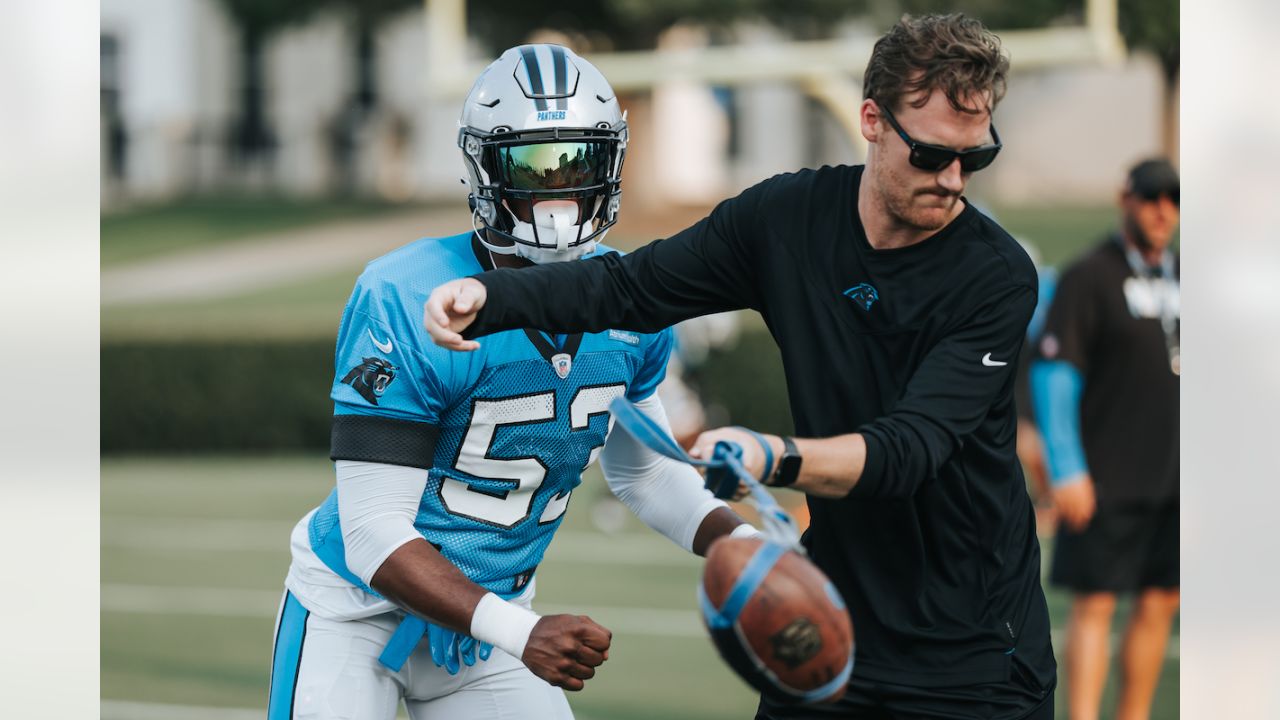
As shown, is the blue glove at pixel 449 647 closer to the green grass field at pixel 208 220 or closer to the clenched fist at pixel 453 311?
the clenched fist at pixel 453 311

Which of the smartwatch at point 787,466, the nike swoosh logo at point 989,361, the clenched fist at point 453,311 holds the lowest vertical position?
the smartwatch at point 787,466

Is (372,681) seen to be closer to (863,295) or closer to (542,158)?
(542,158)

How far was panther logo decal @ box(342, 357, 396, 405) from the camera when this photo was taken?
2908mm

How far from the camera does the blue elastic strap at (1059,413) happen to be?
561cm

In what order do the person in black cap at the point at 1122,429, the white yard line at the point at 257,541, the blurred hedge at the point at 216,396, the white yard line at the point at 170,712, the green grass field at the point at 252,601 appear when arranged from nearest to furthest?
the person in black cap at the point at 1122,429 < the white yard line at the point at 170,712 < the green grass field at the point at 252,601 < the white yard line at the point at 257,541 < the blurred hedge at the point at 216,396

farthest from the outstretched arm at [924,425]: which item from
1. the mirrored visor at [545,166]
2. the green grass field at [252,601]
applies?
the green grass field at [252,601]

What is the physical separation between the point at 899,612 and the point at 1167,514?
3.44 meters

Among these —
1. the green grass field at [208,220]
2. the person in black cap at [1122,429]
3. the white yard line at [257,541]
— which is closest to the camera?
the person in black cap at [1122,429]

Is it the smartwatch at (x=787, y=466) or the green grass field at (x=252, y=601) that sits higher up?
the smartwatch at (x=787, y=466)

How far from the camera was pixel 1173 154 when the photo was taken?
22.6m

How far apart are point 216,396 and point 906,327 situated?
13.2m

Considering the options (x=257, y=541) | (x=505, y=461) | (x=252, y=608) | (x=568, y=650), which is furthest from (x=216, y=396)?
(x=568, y=650)
